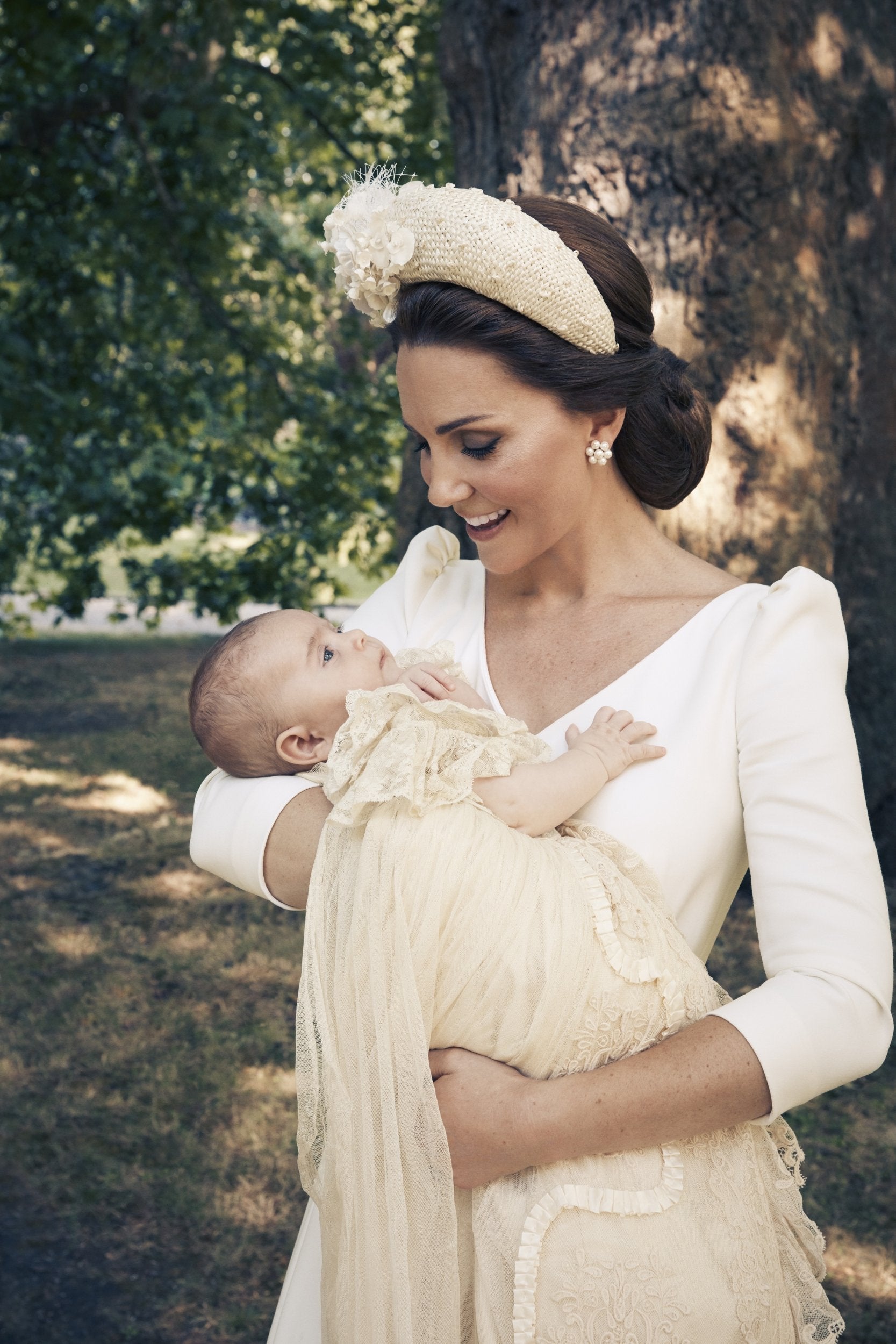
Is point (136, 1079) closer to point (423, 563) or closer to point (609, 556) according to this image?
point (423, 563)

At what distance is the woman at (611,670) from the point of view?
1343mm

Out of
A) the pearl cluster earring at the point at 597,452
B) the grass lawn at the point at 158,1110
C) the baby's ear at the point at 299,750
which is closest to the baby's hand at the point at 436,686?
the baby's ear at the point at 299,750

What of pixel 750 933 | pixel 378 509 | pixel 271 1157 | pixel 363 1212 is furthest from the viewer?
pixel 378 509

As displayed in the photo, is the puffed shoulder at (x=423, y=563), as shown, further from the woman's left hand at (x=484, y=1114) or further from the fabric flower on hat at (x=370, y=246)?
the woman's left hand at (x=484, y=1114)

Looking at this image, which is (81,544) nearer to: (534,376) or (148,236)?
(148,236)

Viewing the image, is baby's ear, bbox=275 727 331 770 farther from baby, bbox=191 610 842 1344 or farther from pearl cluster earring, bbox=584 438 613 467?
pearl cluster earring, bbox=584 438 613 467

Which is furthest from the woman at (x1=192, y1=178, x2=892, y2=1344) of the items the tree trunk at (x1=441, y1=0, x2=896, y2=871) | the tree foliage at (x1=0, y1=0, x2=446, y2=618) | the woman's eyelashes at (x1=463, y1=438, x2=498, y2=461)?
the tree foliage at (x1=0, y1=0, x2=446, y2=618)

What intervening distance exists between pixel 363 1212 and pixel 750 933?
3505 millimetres

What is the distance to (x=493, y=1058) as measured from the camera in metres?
1.40

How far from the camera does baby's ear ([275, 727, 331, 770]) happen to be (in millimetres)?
1763

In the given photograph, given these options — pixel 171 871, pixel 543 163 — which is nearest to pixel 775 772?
pixel 543 163

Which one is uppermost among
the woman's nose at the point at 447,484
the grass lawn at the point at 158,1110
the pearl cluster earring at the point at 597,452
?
the pearl cluster earring at the point at 597,452

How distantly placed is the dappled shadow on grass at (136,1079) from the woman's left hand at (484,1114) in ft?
6.14

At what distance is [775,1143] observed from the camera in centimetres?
154
